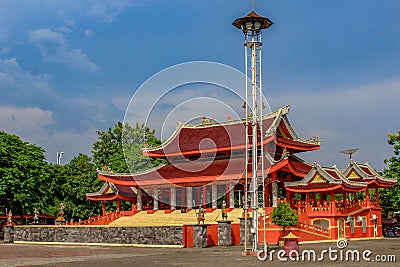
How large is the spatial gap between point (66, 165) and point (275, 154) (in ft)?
82.7

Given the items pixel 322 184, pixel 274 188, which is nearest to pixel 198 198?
pixel 274 188

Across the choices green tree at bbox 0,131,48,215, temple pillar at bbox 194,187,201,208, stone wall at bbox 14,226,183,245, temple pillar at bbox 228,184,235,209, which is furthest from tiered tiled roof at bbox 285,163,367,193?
green tree at bbox 0,131,48,215

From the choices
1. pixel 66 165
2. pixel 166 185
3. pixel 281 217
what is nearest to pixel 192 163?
pixel 166 185

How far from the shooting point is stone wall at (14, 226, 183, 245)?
27.1 m

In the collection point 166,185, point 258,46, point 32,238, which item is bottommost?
point 32,238

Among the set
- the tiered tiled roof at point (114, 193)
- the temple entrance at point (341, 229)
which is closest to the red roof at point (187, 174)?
the tiered tiled roof at point (114, 193)

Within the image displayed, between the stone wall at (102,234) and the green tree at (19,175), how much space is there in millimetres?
3886

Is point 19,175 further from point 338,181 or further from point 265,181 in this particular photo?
point 338,181

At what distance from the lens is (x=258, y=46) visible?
65.6 feet

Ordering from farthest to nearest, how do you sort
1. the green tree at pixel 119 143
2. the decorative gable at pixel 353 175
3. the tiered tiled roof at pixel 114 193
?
the green tree at pixel 119 143, the tiered tiled roof at pixel 114 193, the decorative gable at pixel 353 175

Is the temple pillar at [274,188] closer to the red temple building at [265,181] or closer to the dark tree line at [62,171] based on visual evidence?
the red temple building at [265,181]

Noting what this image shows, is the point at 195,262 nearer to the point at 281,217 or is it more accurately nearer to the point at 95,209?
the point at 281,217

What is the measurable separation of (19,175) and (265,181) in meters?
17.2

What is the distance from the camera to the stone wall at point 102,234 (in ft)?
89.0
